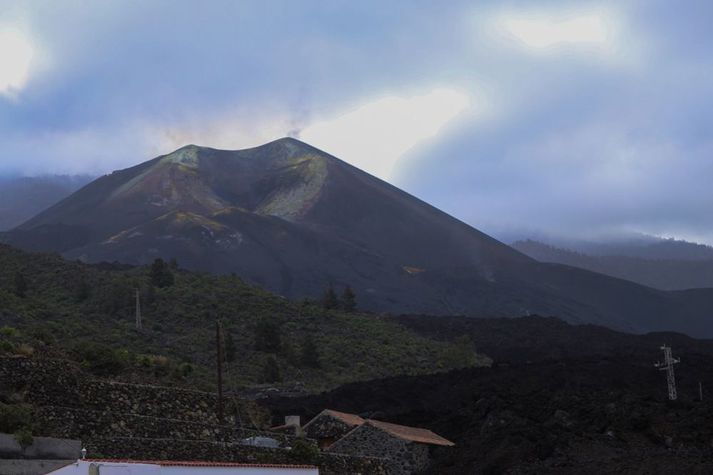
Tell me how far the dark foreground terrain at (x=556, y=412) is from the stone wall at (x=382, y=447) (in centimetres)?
84

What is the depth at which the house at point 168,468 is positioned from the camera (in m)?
15.7

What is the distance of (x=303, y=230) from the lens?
148250mm

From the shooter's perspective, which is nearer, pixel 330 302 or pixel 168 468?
pixel 168 468

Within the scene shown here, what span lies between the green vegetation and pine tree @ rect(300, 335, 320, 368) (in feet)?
0.20

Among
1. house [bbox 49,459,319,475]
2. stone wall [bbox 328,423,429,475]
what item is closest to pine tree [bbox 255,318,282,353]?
stone wall [bbox 328,423,429,475]

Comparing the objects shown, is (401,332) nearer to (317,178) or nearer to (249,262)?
(249,262)

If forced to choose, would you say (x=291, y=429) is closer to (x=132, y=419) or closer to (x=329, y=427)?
(x=329, y=427)

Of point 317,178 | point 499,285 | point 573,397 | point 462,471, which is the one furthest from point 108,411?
point 317,178

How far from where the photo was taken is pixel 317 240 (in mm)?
144125

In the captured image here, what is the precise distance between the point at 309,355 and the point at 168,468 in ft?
148

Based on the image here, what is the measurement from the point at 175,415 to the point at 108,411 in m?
2.17

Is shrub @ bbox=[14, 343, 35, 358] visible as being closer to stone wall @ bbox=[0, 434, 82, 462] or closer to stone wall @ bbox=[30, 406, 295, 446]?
stone wall @ bbox=[30, 406, 295, 446]

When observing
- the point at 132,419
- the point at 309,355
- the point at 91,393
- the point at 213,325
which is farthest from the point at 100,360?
the point at 213,325

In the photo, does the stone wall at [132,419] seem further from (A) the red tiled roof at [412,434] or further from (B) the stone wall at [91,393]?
(A) the red tiled roof at [412,434]
